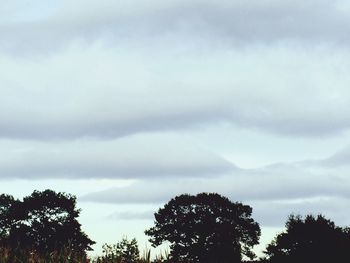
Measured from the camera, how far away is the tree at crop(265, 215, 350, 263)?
221 feet

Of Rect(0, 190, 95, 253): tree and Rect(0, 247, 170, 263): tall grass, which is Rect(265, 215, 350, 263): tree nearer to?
Rect(0, 190, 95, 253): tree

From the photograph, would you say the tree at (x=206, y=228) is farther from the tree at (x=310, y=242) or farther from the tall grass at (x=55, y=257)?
the tall grass at (x=55, y=257)

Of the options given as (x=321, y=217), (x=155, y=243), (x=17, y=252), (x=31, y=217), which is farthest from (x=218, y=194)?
(x=17, y=252)

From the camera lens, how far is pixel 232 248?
289ft

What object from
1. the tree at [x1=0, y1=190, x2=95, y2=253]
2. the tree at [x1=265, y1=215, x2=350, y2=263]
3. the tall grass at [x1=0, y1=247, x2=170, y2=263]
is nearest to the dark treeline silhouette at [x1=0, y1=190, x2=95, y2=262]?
the tree at [x1=0, y1=190, x2=95, y2=253]

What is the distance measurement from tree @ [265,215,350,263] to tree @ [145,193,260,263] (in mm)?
12707

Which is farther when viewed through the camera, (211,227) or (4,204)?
(4,204)

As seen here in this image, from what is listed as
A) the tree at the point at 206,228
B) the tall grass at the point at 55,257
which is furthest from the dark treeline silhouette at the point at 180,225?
the tall grass at the point at 55,257

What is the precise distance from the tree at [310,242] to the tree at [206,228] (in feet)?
41.7

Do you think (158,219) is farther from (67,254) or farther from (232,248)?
(67,254)

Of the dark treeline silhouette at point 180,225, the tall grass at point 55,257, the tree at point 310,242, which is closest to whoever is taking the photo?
the tall grass at point 55,257

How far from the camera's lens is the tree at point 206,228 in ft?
290

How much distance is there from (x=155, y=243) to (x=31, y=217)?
60.8 feet

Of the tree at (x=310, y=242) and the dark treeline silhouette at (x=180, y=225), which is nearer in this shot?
the tree at (x=310, y=242)
